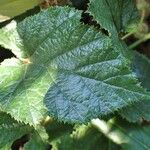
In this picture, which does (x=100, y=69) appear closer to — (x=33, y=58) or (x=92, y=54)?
(x=92, y=54)

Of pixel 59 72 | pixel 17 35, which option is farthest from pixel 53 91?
pixel 17 35

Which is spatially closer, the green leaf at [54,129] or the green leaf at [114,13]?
the green leaf at [114,13]

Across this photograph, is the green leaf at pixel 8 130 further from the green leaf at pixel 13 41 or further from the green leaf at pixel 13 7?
the green leaf at pixel 13 7

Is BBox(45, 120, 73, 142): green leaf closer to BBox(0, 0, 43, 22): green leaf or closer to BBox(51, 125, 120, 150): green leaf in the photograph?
BBox(51, 125, 120, 150): green leaf

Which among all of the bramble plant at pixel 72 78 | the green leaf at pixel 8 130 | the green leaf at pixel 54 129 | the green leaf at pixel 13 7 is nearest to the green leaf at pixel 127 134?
the bramble plant at pixel 72 78

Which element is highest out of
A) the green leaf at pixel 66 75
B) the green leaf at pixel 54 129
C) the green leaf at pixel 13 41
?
the green leaf at pixel 13 41

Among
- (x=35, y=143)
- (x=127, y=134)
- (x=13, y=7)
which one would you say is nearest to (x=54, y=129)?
(x=35, y=143)

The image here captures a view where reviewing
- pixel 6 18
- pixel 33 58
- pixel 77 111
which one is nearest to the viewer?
pixel 77 111
